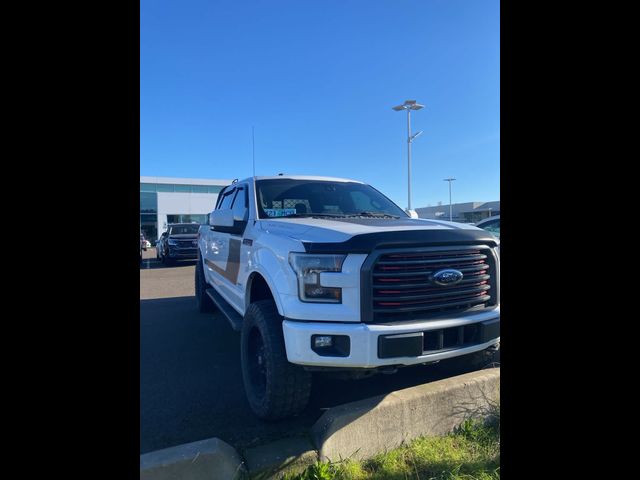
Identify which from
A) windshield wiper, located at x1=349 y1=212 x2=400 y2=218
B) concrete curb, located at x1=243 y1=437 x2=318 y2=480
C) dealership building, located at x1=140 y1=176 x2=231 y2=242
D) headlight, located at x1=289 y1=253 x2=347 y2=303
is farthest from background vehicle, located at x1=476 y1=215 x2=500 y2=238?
dealership building, located at x1=140 y1=176 x2=231 y2=242

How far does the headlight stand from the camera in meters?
2.23

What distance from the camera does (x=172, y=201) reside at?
1316 inches

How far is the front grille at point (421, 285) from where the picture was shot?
2.25m

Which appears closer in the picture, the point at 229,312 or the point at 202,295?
the point at 229,312

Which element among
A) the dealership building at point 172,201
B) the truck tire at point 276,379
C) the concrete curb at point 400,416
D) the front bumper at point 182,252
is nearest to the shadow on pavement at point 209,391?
the truck tire at point 276,379

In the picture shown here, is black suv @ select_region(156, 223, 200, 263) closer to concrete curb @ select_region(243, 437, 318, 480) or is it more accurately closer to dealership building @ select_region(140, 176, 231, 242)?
concrete curb @ select_region(243, 437, 318, 480)

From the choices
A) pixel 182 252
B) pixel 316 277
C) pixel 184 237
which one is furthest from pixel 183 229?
pixel 316 277

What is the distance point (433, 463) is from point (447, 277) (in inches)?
46.5

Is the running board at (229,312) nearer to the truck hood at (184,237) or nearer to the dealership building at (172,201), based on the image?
the truck hood at (184,237)

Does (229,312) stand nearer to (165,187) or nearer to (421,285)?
(421,285)

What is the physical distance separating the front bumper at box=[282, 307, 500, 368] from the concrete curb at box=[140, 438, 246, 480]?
644 millimetres

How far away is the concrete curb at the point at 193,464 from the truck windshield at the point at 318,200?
2.03 metres
